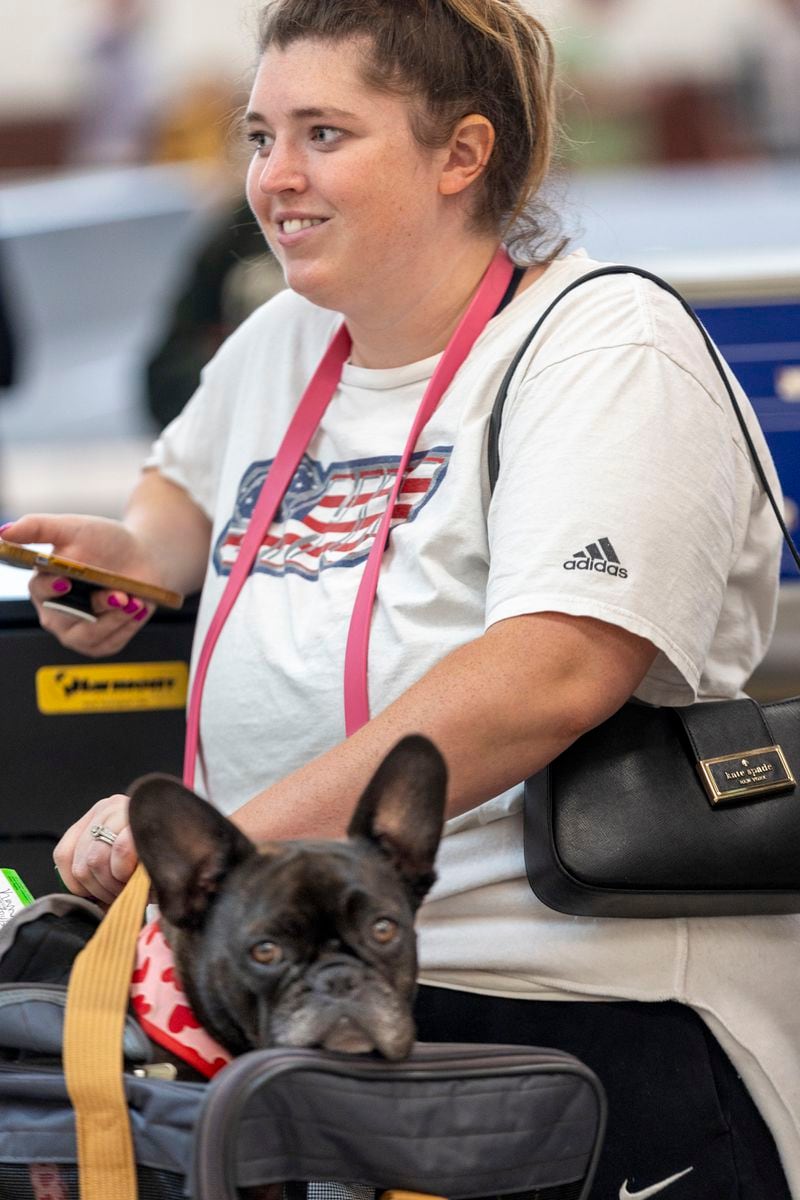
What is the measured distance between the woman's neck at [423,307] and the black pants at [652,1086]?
70 centimetres

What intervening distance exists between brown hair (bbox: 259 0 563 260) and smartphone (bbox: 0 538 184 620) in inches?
22.8

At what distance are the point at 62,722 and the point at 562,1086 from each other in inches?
39.9

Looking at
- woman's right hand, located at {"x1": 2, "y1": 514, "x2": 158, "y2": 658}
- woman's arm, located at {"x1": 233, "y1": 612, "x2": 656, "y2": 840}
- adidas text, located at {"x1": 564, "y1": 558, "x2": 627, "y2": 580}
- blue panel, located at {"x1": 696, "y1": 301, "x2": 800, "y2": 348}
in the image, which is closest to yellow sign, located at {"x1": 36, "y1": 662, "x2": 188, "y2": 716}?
woman's right hand, located at {"x1": 2, "y1": 514, "x2": 158, "y2": 658}

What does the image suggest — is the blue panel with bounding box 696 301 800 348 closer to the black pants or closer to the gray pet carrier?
the black pants

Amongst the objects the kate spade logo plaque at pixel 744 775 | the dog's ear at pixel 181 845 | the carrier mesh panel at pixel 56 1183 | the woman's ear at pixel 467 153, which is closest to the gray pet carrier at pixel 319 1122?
the carrier mesh panel at pixel 56 1183

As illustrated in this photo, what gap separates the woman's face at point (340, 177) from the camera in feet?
5.33

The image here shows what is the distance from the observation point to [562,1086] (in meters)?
1.19

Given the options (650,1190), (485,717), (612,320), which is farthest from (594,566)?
(650,1190)

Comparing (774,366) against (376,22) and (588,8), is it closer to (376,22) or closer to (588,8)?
(376,22)

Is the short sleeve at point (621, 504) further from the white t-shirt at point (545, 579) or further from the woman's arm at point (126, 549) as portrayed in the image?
the woman's arm at point (126, 549)

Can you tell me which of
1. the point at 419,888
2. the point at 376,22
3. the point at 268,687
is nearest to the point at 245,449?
the point at 268,687

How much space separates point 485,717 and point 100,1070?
45 cm

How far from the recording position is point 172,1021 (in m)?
1.26

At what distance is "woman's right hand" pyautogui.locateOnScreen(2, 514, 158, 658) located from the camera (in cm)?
189
